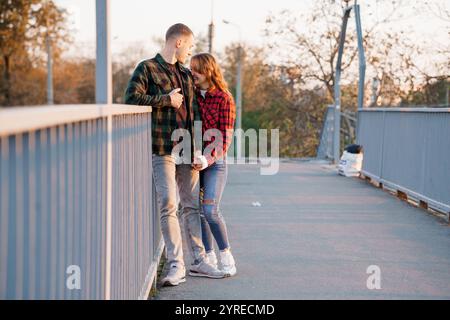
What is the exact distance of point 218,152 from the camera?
616cm

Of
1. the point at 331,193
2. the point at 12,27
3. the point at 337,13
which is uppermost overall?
the point at 337,13

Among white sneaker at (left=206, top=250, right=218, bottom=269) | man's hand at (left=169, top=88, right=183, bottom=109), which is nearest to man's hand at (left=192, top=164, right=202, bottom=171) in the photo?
man's hand at (left=169, top=88, right=183, bottom=109)

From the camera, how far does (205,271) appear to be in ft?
20.7

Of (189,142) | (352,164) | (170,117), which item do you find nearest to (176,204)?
(189,142)

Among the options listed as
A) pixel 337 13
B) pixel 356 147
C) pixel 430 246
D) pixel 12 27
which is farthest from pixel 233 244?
pixel 337 13

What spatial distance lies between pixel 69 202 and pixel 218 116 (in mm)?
3574

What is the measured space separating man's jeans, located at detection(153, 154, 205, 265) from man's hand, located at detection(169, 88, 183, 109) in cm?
39

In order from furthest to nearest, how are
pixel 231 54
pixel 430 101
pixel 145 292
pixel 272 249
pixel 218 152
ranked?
1. pixel 231 54
2. pixel 430 101
3. pixel 272 249
4. pixel 218 152
5. pixel 145 292

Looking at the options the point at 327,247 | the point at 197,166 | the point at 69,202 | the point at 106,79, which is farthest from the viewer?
the point at 327,247

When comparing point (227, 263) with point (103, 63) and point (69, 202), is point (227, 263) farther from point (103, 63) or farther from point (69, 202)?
point (69, 202)

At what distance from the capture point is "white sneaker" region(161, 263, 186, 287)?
5.97 m

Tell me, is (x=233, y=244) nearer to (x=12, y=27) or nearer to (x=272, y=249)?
(x=272, y=249)

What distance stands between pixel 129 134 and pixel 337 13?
101ft

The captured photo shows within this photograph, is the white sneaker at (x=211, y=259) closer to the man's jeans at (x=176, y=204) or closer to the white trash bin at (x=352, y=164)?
the man's jeans at (x=176, y=204)
